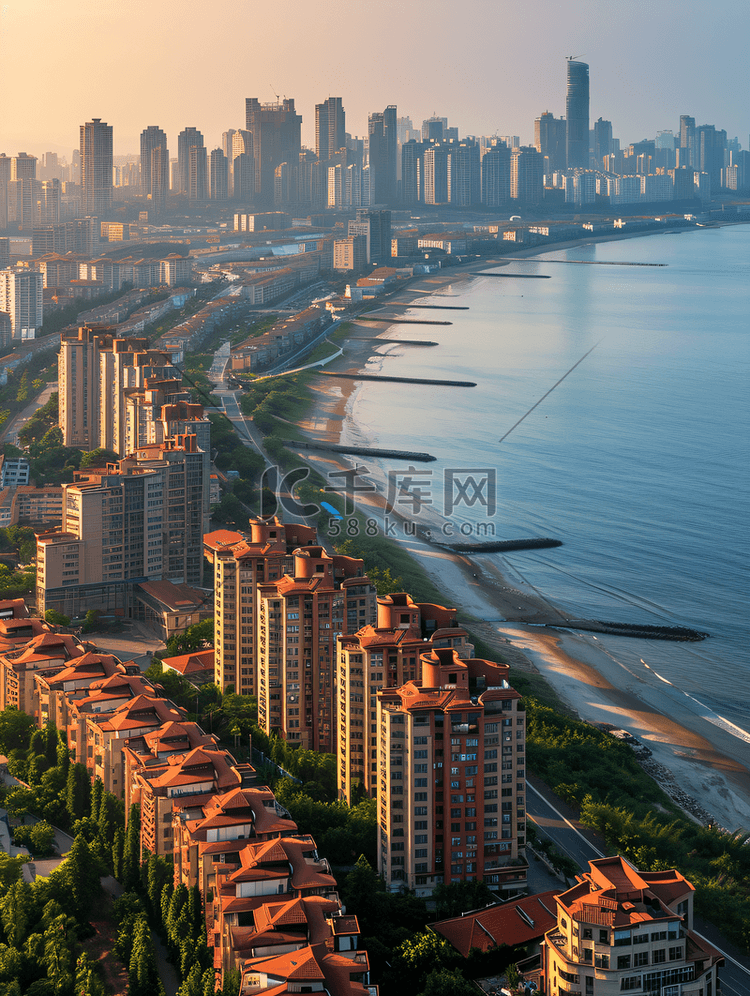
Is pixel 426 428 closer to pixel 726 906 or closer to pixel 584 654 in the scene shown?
pixel 584 654

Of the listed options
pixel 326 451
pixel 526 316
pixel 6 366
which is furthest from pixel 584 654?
pixel 526 316

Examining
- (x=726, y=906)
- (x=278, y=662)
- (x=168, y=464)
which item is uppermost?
(x=168, y=464)

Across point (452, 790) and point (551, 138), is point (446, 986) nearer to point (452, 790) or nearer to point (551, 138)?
point (452, 790)

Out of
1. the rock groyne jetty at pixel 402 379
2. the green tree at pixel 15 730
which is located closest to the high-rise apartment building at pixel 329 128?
the rock groyne jetty at pixel 402 379

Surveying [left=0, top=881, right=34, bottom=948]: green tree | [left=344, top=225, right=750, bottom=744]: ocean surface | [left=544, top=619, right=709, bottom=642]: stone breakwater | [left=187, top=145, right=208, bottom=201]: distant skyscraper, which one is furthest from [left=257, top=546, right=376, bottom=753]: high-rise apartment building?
[left=187, top=145, right=208, bottom=201]: distant skyscraper

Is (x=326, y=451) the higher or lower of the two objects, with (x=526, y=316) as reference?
lower

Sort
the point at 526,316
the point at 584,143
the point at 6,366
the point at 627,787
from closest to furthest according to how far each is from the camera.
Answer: the point at 627,787 < the point at 6,366 < the point at 526,316 < the point at 584,143

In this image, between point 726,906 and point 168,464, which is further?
point 168,464

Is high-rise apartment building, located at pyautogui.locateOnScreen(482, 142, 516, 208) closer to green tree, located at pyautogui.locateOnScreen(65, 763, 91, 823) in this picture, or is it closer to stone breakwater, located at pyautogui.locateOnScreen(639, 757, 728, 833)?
stone breakwater, located at pyautogui.locateOnScreen(639, 757, 728, 833)
